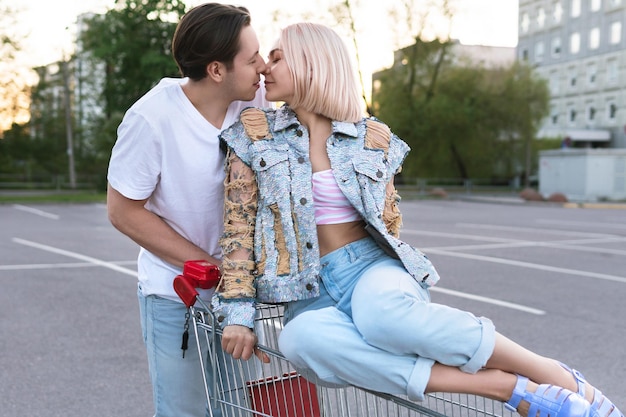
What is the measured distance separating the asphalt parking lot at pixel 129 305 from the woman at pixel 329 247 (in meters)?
2.46

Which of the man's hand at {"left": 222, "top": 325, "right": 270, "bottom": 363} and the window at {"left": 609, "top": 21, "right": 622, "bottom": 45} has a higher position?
the window at {"left": 609, "top": 21, "right": 622, "bottom": 45}

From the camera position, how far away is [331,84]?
221 cm

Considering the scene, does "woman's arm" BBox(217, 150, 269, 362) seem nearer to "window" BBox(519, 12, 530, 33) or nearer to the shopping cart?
the shopping cart

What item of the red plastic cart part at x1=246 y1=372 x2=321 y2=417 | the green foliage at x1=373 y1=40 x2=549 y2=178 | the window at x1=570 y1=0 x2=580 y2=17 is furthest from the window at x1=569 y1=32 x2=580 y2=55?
the red plastic cart part at x1=246 y1=372 x2=321 y2=417

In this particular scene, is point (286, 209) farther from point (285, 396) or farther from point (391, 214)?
point (285, 396)

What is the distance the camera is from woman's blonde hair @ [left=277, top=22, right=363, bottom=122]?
2207 mm

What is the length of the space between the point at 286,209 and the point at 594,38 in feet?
211

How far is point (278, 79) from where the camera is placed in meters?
2.27

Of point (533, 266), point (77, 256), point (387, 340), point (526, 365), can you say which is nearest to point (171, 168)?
point (387, 340)

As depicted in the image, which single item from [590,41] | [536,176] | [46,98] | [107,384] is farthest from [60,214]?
[590,41]

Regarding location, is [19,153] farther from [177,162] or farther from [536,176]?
[177,162]

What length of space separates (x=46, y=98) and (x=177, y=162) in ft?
134

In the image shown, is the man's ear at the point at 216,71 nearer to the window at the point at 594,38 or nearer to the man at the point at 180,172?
the man at the point at 180,172

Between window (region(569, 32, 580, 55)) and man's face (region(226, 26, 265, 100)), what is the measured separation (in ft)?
214
